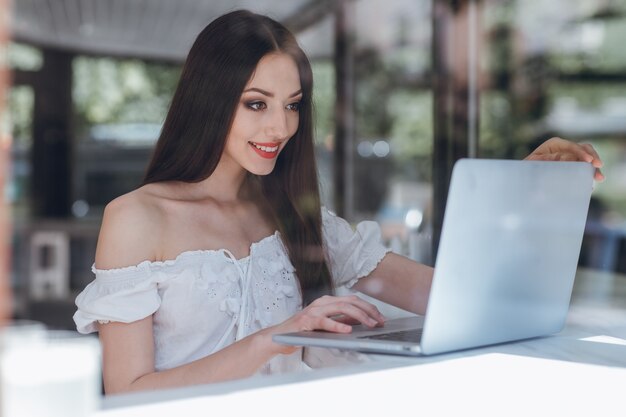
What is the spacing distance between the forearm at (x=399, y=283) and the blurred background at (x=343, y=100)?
6.38 feet

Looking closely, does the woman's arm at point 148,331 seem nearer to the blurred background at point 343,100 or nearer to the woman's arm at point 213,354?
the woman's arm at point 213,354

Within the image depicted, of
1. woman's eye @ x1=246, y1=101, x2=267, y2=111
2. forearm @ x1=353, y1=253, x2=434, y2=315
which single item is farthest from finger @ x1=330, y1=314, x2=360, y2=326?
woman's eye @ x1=246, y1=101, x2=267, y2=111

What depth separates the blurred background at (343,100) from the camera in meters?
6.45

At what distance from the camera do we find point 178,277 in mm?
1742

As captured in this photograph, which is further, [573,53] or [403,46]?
[403,46]

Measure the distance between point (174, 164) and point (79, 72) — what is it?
789 centimetres

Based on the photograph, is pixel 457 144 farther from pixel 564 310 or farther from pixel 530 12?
pixel 530 12

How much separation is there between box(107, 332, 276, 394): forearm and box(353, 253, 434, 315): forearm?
2.14ft

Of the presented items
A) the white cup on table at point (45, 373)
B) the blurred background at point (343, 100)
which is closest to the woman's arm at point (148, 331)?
the white cup on table at point (45, 373)

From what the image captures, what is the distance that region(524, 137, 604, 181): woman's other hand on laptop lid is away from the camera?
160cm

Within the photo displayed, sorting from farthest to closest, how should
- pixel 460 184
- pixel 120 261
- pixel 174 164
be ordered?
pixel 174 164, pixel 120 261, pixel 460 184

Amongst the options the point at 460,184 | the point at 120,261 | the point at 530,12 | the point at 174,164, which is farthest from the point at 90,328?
the point at 530,12

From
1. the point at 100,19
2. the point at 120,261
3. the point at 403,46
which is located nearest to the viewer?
the point at 120,261

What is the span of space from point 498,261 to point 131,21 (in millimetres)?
6750
